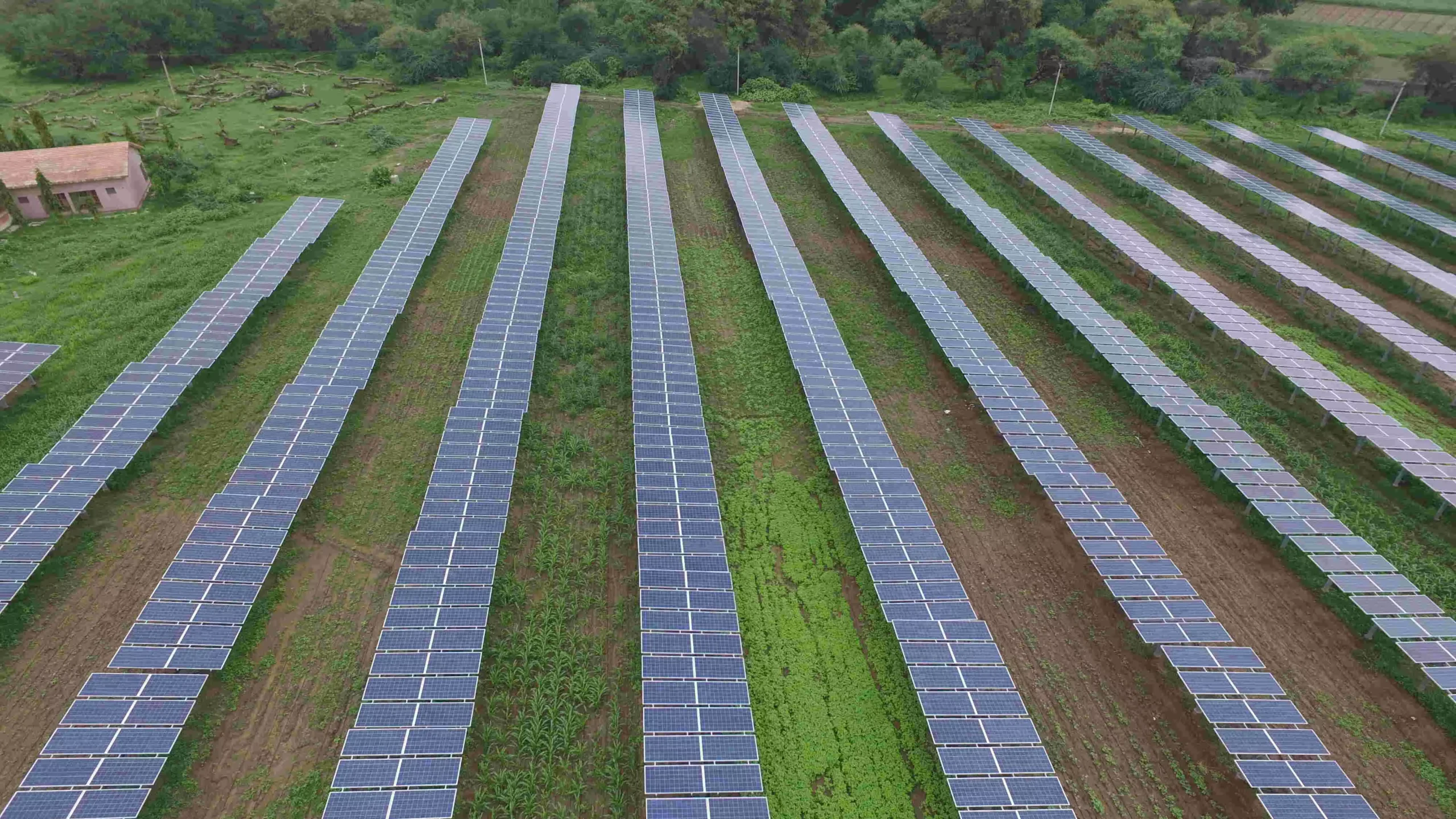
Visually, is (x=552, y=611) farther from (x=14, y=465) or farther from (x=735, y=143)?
(x=735, y=143)

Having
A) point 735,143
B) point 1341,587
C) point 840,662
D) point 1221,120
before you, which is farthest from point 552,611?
point 1221,120

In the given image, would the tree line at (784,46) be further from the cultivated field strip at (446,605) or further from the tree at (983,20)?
the cultivated field strip at (446,605)

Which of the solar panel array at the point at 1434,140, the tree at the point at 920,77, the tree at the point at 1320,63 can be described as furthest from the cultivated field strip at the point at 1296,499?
the tree at the point at 1320,63

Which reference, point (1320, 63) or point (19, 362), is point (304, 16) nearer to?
point (19, 362)

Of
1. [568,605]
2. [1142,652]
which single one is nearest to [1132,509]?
[1142,652]

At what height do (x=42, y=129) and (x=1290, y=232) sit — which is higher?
(x=42, y=129)
